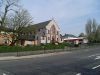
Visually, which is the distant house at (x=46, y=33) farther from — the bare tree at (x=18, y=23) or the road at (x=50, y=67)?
the road at (x=50, y=67)

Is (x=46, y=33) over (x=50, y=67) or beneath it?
over

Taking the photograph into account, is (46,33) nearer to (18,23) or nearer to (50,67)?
(18,23)

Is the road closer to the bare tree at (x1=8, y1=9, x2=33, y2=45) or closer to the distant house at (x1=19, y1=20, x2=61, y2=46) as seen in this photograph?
the bare tree at (x1=8, y1=9, x2=33, y2=45)

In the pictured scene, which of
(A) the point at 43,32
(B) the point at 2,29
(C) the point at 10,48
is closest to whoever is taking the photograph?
(C) the point at 10,48

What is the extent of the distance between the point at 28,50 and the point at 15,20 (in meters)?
19.0

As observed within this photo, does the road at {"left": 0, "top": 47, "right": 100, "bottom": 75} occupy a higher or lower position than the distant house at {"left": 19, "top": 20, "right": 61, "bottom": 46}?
lower

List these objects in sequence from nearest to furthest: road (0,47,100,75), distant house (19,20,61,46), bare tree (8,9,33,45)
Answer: road (0,47,100,75)
bare tree (8,9,33,45)
distant house (19,20,61,46)

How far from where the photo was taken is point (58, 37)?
329 feet

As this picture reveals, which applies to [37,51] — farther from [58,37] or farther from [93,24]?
[93,24]

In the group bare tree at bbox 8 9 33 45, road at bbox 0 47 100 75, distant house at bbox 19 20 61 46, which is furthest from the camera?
distant house at bbox 19 20 61 46

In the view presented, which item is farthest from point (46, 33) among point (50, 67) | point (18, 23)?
point (50, 67)

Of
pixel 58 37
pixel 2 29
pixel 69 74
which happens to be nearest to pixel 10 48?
pixel 2 29

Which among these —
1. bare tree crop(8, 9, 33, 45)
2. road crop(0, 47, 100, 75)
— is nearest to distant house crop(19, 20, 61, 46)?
bare tree crop(8, 9, 33, 45)

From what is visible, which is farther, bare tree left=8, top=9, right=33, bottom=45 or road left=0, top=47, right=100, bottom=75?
bare tree left=8, top=9, right=33, bottom=45
